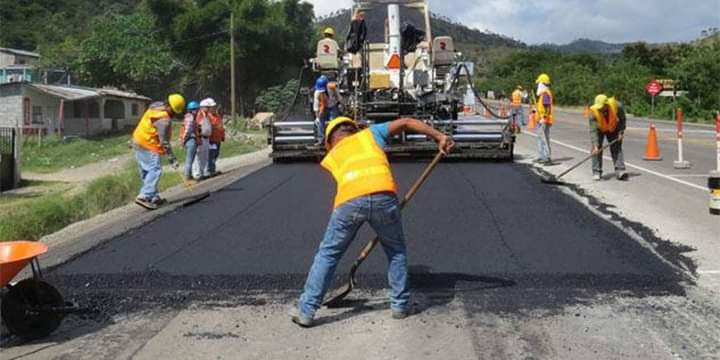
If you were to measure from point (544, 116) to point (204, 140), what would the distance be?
6152mm

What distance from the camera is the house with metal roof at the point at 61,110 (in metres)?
39.0

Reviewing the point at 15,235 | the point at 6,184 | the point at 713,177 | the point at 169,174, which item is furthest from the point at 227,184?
the point at 6,184

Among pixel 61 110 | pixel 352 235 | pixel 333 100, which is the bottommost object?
pixel 352 235

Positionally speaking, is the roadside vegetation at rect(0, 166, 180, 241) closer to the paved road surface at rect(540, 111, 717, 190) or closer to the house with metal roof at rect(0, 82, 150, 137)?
the paved road surface at rect(540, 111, 717, 190)

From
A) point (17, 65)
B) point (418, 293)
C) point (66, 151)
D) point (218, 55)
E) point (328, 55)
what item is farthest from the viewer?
point (17, 65)

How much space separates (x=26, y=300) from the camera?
488 cm

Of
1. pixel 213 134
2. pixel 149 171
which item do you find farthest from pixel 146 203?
pixel 213 134

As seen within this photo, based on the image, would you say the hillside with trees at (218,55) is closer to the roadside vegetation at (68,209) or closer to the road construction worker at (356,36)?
the road construction worker at (356,36)

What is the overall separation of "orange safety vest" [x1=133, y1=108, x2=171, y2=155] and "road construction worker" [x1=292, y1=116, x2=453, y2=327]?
5577 millimetres

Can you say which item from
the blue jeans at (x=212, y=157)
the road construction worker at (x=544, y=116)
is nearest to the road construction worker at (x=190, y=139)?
the blue jeans at (x=212, y=157)

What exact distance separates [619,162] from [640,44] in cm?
6262

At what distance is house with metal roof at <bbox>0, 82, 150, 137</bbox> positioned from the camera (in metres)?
39.0

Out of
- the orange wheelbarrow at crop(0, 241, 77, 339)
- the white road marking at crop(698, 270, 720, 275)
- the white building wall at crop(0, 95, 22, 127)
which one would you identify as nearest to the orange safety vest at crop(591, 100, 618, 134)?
the white road marking at crop(698, 270, 720, 275)

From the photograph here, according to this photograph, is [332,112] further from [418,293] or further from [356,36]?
[418,293]
